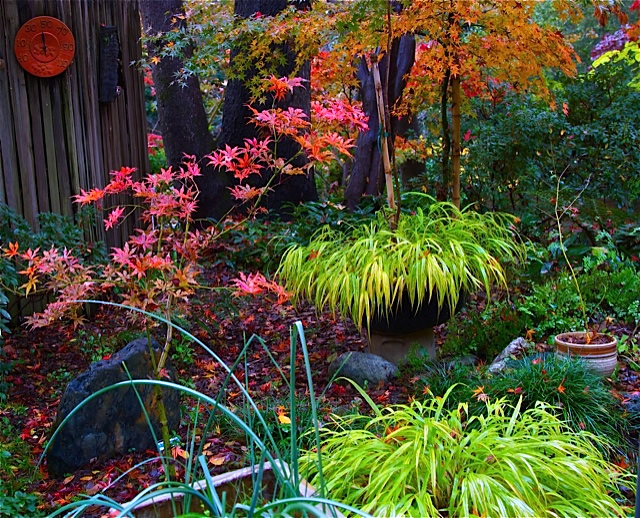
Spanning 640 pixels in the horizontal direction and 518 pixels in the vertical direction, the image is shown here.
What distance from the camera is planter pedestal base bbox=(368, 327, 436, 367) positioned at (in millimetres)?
3846

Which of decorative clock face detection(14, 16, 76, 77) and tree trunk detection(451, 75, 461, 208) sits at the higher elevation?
decorative clock face detection(14, 16, 76, 77)

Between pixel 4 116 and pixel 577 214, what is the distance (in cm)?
446

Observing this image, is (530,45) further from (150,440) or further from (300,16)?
(150,440)

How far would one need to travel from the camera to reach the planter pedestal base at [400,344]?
385cm

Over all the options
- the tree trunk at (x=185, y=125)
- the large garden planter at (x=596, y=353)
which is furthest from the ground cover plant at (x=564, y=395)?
the tree trunk at (x=185, y=125)

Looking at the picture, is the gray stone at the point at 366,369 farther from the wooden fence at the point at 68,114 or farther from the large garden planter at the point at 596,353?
the wooden fence at the point at 68,114

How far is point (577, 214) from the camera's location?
5246 millimetres

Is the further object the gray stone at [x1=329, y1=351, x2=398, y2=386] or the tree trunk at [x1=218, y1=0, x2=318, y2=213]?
the tree trunk at [x1=218, y1=0, x2=318, y2=213]

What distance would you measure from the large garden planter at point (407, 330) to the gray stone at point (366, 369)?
137 millimetres

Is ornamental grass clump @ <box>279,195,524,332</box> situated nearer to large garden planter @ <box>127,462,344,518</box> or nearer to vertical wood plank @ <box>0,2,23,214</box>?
large garden planter @ <box>127,462,344,518</box>

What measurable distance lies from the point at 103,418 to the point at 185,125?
422 cm

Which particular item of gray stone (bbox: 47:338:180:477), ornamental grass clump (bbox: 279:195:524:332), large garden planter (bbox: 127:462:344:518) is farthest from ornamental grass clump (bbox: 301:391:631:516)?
ornamental grass clump (bbox: 279:195:524:332)

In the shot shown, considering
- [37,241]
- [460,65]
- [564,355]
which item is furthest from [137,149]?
[564,355]

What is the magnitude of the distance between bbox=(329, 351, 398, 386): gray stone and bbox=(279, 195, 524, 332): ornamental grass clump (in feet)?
0.82
